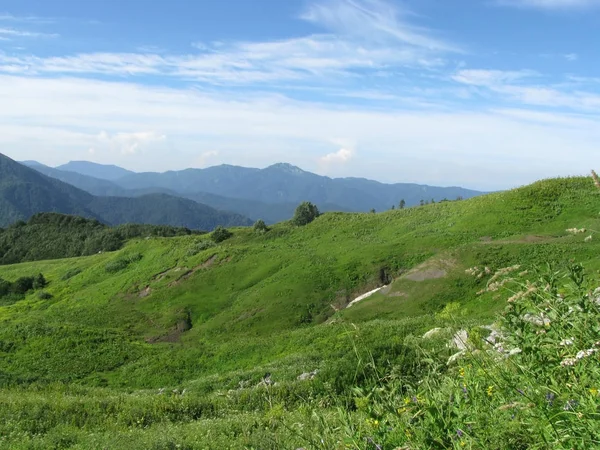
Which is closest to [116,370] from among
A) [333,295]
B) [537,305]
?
[333,295]

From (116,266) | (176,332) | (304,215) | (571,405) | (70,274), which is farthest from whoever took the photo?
(70,274)

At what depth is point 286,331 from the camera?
110 ft

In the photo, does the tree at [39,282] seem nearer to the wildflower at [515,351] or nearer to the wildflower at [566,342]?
the wildflower at [515,351]

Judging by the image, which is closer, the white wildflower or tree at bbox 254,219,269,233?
the white wildflower

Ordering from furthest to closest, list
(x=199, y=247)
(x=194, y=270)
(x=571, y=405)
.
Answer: (x=199, y=247) < (x=194, y=270) < (x=571, y=405)

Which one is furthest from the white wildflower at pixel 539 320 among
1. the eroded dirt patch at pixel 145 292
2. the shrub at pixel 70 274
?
the shrub at pixel 70 274

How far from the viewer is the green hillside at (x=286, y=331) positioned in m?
5.48

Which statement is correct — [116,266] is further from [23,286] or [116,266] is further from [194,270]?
[194,270]

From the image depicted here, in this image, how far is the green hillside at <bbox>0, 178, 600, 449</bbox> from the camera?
5.48 m

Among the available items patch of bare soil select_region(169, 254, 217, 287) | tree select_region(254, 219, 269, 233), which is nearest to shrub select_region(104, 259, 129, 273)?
patch of bare soil select_region(169, 254, 217, 287)

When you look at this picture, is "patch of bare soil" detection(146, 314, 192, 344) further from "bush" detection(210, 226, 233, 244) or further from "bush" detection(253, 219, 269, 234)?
"bush" detection(253, 219, 269, 234)

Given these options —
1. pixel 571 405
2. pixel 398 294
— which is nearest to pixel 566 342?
pixel 571 405

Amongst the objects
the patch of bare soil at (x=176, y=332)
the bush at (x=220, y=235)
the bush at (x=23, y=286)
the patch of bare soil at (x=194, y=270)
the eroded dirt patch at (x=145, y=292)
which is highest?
the bush at (x=220, y=235)

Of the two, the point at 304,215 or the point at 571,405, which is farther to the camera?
the point at 304,215
